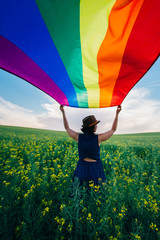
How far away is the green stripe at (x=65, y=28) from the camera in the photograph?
1.32 meters

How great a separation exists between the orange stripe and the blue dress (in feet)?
4.16

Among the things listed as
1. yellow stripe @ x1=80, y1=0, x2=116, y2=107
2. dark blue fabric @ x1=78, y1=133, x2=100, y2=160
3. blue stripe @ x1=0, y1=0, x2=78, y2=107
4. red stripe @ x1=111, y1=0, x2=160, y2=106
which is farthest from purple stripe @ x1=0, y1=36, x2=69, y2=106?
red stripe @ x1=111, y1=0, x2=160, y2=106

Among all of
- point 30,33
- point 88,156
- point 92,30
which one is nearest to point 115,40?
point 92,30

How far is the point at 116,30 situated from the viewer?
1.54m

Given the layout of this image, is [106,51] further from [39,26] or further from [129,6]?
[39,26]

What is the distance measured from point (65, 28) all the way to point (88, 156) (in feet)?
7.38

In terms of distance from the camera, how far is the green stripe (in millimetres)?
1320

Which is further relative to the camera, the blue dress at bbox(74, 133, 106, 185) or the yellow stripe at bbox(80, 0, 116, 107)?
the blue dress at bbox(74, 133, 106, 185)

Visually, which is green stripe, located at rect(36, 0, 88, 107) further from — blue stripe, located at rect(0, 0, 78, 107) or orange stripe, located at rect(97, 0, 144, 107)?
orange stripe, located at rect(97, 0, 144, 107)

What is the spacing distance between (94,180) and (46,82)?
2.43 m

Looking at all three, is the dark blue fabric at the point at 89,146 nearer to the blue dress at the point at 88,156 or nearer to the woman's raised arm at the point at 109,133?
the blue dress at the point at 88,156

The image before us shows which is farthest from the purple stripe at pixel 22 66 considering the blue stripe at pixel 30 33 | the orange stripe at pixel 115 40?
the orange stripe at pixel 115 40

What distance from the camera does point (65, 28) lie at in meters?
1.58

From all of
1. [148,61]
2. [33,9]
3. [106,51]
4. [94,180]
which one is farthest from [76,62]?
[94,180]
